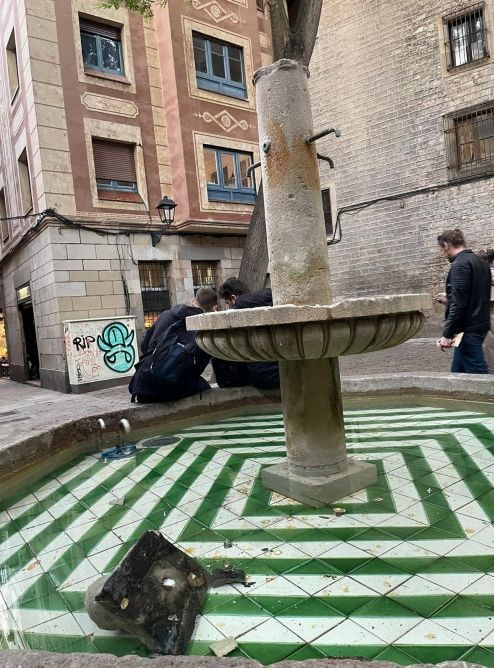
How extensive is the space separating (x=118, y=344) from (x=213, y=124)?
682cm

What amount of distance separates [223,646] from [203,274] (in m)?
13.1

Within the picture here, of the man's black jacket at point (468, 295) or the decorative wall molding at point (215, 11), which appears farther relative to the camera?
the decorative wall molding at point (215, 11)

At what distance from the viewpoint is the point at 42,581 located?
2.52 meters

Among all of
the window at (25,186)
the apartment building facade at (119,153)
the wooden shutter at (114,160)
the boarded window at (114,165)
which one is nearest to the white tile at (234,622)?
the apartment building facade at (119,153)

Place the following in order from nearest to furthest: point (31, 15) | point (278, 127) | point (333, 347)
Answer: point (333, 347) < point (278, 127) < point (31, 15)

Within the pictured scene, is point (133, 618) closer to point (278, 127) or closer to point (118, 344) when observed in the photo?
point (278, 127)

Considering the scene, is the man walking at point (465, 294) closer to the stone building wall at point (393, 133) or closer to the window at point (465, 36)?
the stone building wall at point (393, 133)

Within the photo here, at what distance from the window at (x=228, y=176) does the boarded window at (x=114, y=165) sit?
2.13 metres

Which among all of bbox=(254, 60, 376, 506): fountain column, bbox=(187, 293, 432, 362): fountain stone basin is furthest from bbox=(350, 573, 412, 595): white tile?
bbox=(187, 293, 432, 362): fountain stone basin

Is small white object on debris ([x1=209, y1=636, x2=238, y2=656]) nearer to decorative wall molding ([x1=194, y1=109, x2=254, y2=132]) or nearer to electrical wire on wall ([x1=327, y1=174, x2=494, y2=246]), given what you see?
decorative wall molding ([x1=194, y1=109, x2=254, y2=132])

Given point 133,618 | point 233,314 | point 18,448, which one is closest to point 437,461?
point 233,314

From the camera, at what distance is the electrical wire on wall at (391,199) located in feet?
46.6

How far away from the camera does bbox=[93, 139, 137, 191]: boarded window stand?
12438 mm

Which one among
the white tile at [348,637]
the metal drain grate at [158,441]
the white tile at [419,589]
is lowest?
the white tile at [348,637]
